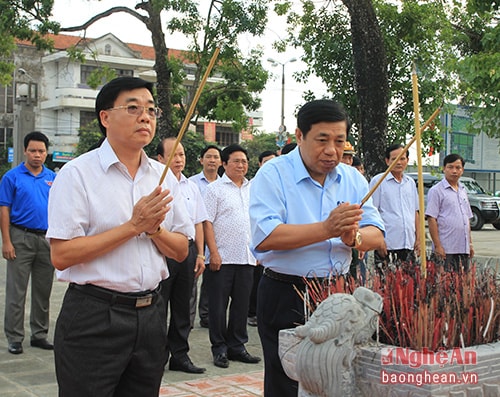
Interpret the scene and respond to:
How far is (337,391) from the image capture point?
2436 millimetres

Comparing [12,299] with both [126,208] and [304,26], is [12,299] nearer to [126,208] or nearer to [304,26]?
[126,208]

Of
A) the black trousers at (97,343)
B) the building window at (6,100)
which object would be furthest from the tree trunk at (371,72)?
the building window at (6,100)

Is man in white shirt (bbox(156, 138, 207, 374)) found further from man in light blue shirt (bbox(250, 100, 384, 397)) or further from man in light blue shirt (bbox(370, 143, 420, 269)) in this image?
man in light blue shirt (bbox(250, 100, 384, 397))

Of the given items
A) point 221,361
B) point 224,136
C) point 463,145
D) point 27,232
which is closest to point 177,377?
point 221,361

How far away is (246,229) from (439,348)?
369 centimetres

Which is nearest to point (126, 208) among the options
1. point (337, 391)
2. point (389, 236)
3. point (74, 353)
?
point (74, 353)

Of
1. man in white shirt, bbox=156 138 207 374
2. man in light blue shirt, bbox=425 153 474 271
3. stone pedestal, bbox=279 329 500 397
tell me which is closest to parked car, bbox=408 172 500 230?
man in light blue shirt, bbox=425 153 474 271

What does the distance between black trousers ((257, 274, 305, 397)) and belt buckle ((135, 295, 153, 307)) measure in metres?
0.68

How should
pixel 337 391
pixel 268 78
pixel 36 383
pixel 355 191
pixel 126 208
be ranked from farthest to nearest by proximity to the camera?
1. pixel 268 78
2. pixel 36 383
3. pixel 355 191
4. pixel 126 208
5. pixel 337 391

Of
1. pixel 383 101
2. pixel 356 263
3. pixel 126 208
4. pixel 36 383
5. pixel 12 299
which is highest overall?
pixel 383 101

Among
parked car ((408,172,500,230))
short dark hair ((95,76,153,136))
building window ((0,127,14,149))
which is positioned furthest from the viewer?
building window ((0,127,14,149))

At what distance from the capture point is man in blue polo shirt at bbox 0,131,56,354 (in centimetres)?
609

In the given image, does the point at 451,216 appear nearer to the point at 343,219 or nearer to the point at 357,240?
the point at 357,240

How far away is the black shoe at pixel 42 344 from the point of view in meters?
6.08
